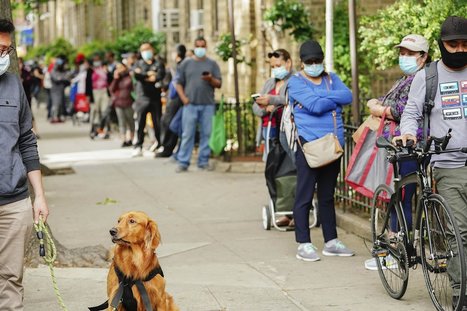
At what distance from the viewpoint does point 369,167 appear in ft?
30.8

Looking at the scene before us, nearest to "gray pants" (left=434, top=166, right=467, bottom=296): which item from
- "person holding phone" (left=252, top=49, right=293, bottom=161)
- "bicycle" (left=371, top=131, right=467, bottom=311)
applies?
"bicycle" (left=371, top=131, right=467, bottom=311)

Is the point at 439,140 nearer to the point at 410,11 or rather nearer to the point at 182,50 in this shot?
the point at 410,11

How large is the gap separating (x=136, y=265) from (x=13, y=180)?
38.2 inches

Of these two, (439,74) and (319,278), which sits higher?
(439,74)

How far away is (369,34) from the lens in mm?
13047

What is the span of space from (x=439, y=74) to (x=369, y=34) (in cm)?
553

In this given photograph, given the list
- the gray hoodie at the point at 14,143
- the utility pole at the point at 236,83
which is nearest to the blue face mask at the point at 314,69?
the gray hoodie at the point at 14,143

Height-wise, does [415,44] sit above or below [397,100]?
above

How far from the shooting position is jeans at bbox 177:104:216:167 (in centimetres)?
1692

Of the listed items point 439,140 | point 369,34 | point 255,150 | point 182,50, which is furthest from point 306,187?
point 182,50

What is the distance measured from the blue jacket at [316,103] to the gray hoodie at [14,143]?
348 centimetres

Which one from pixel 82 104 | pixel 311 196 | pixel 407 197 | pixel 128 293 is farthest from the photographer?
pixel 82 104

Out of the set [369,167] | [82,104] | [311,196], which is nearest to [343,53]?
[311,196]

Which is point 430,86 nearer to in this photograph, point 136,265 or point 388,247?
point 388,247
